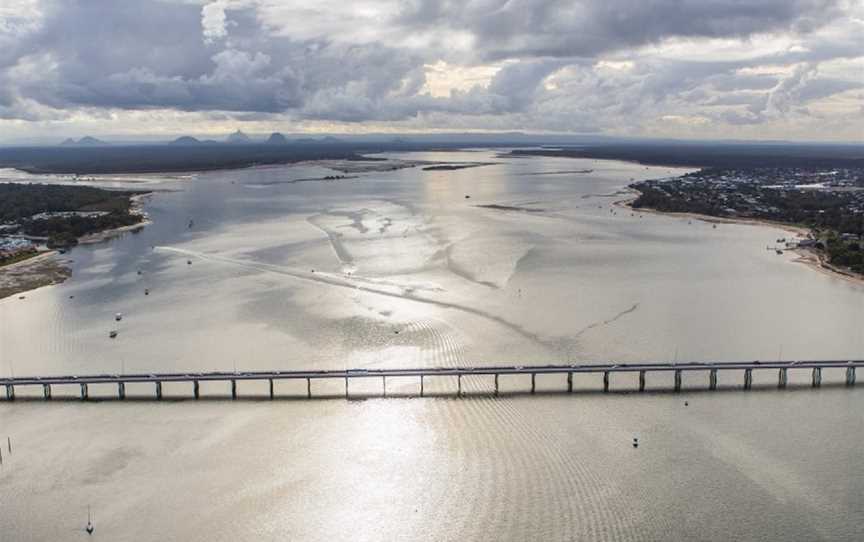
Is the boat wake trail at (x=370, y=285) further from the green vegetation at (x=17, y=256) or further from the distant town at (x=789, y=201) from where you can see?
the distant town at (x=789, y=201)

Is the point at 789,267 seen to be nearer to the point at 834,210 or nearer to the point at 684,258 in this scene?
the point at 684,258

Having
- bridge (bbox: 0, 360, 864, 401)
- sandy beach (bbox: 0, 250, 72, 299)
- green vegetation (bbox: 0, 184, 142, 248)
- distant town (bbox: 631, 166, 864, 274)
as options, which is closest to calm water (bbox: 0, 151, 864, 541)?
bridge (bbox: 0, 360, 864, 401)

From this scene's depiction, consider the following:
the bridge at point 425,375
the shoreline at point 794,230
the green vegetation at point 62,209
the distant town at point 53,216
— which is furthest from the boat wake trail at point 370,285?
the shoreline at point 794,230

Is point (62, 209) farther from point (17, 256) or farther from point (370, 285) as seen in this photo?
point (370, 285)

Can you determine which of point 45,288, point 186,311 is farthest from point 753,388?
point 45,288

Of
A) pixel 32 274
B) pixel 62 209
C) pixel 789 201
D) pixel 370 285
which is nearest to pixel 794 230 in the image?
pixel 789 201

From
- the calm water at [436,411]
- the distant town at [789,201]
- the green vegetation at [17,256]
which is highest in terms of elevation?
the distant town at [789,201]
